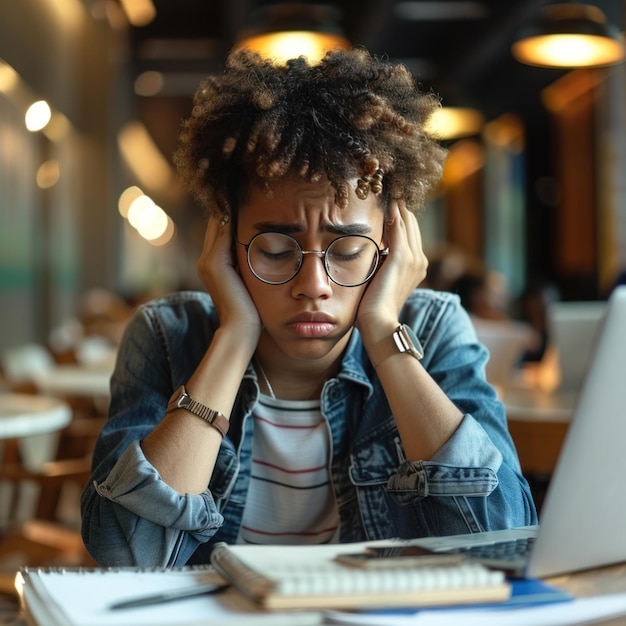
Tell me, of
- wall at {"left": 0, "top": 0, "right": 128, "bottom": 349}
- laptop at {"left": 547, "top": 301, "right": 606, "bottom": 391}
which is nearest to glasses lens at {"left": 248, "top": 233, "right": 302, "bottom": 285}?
laptop at {"left": 547, "top": 301, "right": 606, "bottom": 391}

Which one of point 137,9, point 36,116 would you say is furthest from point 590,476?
point 137,9

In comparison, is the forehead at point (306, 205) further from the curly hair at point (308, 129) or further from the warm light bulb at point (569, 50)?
the warm light bulb at point (569, 50)

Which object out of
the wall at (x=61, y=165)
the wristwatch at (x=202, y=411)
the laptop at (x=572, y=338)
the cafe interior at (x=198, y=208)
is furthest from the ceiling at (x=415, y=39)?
the wristwatch at (x=202, y=411)

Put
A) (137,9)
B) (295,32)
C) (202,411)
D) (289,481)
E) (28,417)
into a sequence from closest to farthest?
(202,411) < (289,481) < (28,417) < (295,32) < (137,9)

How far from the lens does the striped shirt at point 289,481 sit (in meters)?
1.55

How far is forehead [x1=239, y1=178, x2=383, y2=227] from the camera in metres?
1.48

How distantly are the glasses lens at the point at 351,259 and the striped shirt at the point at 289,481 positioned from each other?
24 centimetres

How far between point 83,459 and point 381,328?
2.77m

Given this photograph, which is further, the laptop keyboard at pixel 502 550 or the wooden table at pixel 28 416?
the wooden table at pixel 28 416

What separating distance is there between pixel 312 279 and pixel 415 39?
12.4 meters

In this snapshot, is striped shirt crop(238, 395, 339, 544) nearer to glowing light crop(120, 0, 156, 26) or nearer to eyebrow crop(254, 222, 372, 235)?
eyebrow crop(254, 222, 372, 235)

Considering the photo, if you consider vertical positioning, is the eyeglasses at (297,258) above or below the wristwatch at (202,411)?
above

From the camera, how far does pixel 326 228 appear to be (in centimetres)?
148

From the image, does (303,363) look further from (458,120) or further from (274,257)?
(458,120)
